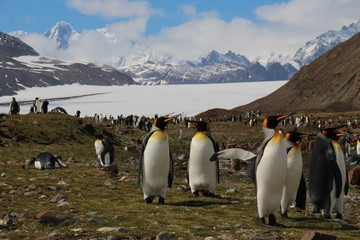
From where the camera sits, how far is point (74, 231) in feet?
20.5

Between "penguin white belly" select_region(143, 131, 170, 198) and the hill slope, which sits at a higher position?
the hill slope

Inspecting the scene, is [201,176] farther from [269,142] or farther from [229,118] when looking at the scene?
[229,118]

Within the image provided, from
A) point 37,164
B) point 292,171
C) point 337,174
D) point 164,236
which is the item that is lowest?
point 164,236

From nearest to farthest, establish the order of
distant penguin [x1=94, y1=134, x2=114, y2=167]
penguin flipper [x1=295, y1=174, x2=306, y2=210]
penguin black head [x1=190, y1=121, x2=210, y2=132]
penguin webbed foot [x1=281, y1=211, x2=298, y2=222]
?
penguin webbed foot [x1=281, y1=211, x2=298, y2=222] → penguin flipper [x1=295, y1=174, x2=306, y2=210] → penguin black head [x1=190, y1=121, x2=210, y2=132] → distant penguin [x1=94, y1=134, x2=114, y2=167]

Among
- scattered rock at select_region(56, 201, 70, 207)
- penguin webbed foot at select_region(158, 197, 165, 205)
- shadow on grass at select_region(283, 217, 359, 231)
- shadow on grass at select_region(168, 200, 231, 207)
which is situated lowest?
shadow on grass at select_region(283, 217, 359, 231)

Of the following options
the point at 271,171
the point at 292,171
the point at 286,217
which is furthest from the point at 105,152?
the point at 271,171

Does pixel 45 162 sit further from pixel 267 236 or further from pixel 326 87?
pixel 326 87

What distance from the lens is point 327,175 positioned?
884 cm

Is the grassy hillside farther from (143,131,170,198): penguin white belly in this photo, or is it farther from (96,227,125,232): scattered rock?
(143,131,170,198): penguin white belly

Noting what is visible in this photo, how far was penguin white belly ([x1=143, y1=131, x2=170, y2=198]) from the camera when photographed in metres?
9.23

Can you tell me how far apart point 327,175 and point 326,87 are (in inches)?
3560

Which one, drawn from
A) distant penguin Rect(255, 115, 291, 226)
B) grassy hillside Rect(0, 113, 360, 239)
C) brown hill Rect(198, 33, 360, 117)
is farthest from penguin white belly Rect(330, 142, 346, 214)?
brown hill Rect(198, 33, 360, 117)

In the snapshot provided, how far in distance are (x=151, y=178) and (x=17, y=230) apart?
11.1 feet

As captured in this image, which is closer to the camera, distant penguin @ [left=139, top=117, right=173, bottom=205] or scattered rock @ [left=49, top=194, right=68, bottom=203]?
scattered rock @ [left=49, top=194, right=68, bottom=203]
